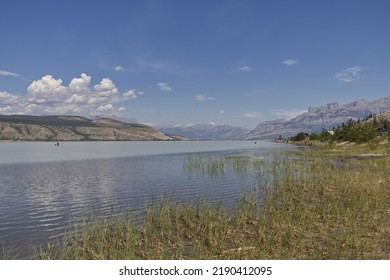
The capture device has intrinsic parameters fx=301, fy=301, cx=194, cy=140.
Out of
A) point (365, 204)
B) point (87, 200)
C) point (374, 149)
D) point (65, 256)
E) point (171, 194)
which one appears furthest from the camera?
point (374, 149)

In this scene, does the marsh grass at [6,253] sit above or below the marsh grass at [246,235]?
below

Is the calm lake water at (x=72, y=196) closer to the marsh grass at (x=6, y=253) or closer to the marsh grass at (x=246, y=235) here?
the marsh grass at (x=6, y=253)

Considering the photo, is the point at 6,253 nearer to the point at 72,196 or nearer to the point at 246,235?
the point at 246,235

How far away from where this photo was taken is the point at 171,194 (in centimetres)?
3509

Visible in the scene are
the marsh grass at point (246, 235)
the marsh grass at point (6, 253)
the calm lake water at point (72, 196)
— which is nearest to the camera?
the marsh grass at point (246, 235)

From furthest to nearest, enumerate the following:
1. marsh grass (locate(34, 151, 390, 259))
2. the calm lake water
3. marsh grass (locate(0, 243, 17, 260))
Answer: the calm lake water
marsh grass (locate(0, 243, 17, 260))
marsh grass (locate(34, 151, 390, 259))

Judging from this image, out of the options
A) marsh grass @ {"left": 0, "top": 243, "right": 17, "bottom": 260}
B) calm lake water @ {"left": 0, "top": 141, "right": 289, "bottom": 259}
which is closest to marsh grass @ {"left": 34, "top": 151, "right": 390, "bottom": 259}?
marsh grass @ {"left": 0, "top": 243, "right": 17, "bottom": 260}

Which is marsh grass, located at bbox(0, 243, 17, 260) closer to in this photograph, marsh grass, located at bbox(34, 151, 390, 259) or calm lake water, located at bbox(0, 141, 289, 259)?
calm lake water, located at bbox(0, 141, 289, 259)

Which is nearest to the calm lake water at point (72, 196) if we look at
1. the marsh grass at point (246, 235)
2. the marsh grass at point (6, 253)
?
the marsh grass at point (6, 253)

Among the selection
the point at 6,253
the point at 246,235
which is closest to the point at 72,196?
the point at 6,253

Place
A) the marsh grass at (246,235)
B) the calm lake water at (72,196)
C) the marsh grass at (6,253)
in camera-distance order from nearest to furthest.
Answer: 1. the marsh grass at (246,235)
2. the marsh grass at (6,253)
3. the calm lake water at (72,196)

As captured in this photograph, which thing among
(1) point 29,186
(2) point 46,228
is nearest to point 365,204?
(2) point 46,228
